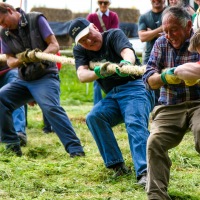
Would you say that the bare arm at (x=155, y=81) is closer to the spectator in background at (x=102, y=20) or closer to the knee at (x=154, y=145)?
the knee at (x=154, y=145)

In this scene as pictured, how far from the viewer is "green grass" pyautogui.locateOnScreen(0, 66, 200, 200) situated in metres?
6.69

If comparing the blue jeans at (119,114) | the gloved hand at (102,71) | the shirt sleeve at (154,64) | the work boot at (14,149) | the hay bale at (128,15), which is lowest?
the work boot at (14,149)

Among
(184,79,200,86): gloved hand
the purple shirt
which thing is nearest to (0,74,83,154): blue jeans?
the purple shirt

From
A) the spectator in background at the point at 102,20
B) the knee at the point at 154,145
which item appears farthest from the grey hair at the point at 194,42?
the spectator in background at the point at 102,20

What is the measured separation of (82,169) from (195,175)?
125 centimetres

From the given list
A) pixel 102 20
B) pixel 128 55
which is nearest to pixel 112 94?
pixel 128 55

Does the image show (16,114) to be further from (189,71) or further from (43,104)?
(189,71)

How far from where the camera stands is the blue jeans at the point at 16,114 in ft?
34.3

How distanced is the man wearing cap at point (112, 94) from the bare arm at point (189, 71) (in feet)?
4.07

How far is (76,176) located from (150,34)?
337 centimetres

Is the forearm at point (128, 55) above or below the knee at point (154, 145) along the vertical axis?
above

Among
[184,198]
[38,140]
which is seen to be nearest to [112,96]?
[184,198]

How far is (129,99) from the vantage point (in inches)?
284

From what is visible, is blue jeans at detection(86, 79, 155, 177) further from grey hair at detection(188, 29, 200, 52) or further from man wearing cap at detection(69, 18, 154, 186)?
grey hair at detection(188, 29, 200, 52)
